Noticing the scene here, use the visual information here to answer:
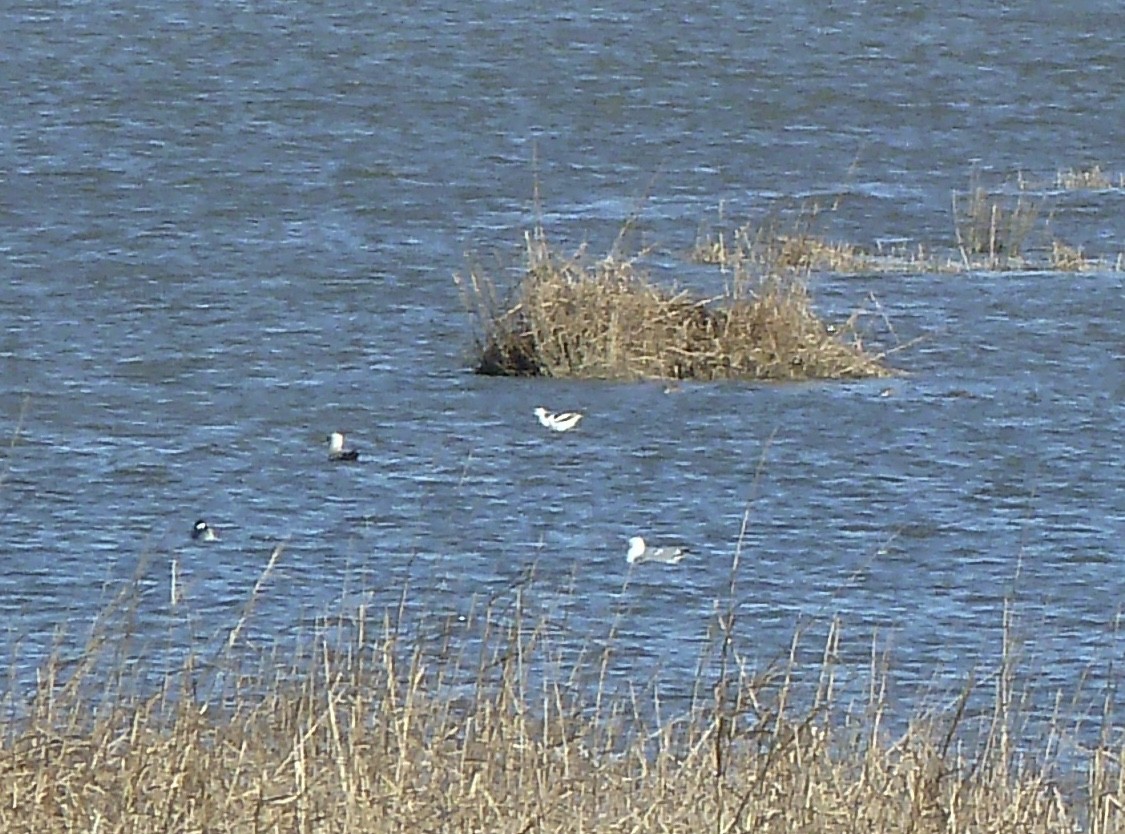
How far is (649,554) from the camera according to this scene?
1141 cm

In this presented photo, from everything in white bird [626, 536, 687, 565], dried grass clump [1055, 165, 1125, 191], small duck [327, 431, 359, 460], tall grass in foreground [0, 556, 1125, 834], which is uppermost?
tall grass in foreground [0, 556, 1125, 834]

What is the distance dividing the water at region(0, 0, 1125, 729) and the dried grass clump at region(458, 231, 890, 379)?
221mm

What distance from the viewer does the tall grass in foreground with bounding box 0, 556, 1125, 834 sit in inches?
218

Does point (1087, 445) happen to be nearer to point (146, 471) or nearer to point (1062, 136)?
point (146, 471)

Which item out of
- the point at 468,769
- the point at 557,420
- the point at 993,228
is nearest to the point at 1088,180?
the point at 993,228

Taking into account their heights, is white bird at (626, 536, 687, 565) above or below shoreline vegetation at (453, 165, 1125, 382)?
above

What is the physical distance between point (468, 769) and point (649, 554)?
5613 millimetres

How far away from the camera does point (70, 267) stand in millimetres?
19891

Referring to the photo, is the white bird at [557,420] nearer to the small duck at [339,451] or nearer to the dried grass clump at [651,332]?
the dried grass clump at [651,332]

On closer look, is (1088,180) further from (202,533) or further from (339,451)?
(202,533)

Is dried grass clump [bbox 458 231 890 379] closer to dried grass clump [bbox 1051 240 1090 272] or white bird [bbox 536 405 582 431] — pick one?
white bird [bbox 536 405 582 431]

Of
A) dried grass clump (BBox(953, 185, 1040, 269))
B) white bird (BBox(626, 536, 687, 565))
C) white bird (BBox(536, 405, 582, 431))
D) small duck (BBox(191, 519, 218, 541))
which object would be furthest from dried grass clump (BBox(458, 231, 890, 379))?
dried grass clump (BBox(953, 185, 1040, 269))

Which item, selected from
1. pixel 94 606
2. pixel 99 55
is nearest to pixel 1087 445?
pixel 94 606

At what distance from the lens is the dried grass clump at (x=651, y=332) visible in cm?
1534
